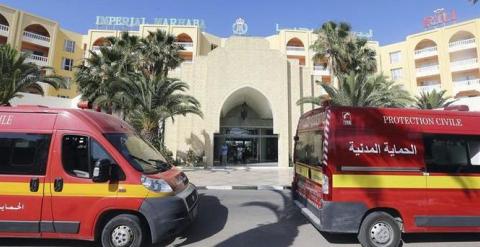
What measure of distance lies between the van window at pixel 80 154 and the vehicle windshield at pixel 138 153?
263mm

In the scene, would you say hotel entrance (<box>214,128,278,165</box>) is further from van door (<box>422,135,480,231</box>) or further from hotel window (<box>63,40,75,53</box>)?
hotel window (<box>63,40,75,53</box>)

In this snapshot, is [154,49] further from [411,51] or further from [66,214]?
[411,51]

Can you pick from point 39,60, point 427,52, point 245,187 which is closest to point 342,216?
point 245,187

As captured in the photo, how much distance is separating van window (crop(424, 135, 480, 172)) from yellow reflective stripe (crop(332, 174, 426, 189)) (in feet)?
1.62

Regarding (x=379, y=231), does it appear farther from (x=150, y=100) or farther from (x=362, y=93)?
(x=150, y=100)

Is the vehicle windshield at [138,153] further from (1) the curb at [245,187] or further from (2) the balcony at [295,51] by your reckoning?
(2) the balcony at [295,51]

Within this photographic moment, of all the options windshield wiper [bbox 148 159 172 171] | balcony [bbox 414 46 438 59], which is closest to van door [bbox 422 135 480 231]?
windshield wiper [bbox 148 159 172 171]

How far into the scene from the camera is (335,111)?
18.8ft

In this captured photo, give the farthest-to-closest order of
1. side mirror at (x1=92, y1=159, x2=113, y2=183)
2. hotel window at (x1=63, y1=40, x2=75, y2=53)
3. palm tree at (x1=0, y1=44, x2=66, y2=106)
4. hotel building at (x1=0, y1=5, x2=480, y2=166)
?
hotel window at (x1=63, y1=40, x2=75, y2=53)
hotel building at (x1=0, y1=5, x2=480, y2=166)
palm tree at (x1=0, y1=44, x2=66, y2=106)
side mirror at (x1=92, y1=159, x2=113, y2=183)

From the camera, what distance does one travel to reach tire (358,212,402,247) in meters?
5.47

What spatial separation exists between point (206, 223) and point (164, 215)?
2137 mm

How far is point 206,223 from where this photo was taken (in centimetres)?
706

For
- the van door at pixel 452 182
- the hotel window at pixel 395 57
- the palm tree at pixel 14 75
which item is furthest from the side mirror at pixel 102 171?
the hotel window at pixel 395 57

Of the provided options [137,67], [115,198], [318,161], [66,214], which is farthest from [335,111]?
[137,67]
